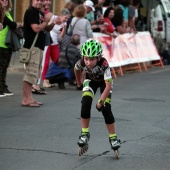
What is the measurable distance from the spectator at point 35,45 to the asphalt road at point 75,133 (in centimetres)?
29

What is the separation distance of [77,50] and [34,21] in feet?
10.4

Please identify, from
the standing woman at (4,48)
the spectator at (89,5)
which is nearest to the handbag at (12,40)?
the standing woman at (4,48)

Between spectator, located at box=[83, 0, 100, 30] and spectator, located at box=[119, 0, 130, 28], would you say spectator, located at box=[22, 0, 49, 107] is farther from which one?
spectator, located at box=[119, 0, 130, 28]

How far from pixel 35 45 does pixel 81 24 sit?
3.71 m

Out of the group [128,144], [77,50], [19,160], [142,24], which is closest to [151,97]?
[77,50]

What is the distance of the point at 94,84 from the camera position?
28.2ft

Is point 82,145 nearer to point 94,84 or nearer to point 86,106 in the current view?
point 86,106

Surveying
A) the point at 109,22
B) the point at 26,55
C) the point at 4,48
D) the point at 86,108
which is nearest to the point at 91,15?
the point at 109,22

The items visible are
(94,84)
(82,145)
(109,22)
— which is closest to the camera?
(82,145)

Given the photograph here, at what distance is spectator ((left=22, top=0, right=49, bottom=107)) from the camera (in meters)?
12.6

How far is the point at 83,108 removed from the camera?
8406 millimetres

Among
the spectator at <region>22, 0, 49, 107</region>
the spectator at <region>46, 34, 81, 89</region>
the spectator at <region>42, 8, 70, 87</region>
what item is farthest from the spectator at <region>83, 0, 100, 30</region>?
the spectator at <region>22, 0, 49, 107</region>

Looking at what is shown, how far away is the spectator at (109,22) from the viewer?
63.0 ft

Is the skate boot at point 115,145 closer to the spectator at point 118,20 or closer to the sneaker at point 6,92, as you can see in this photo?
the sneaker at point 6,92
